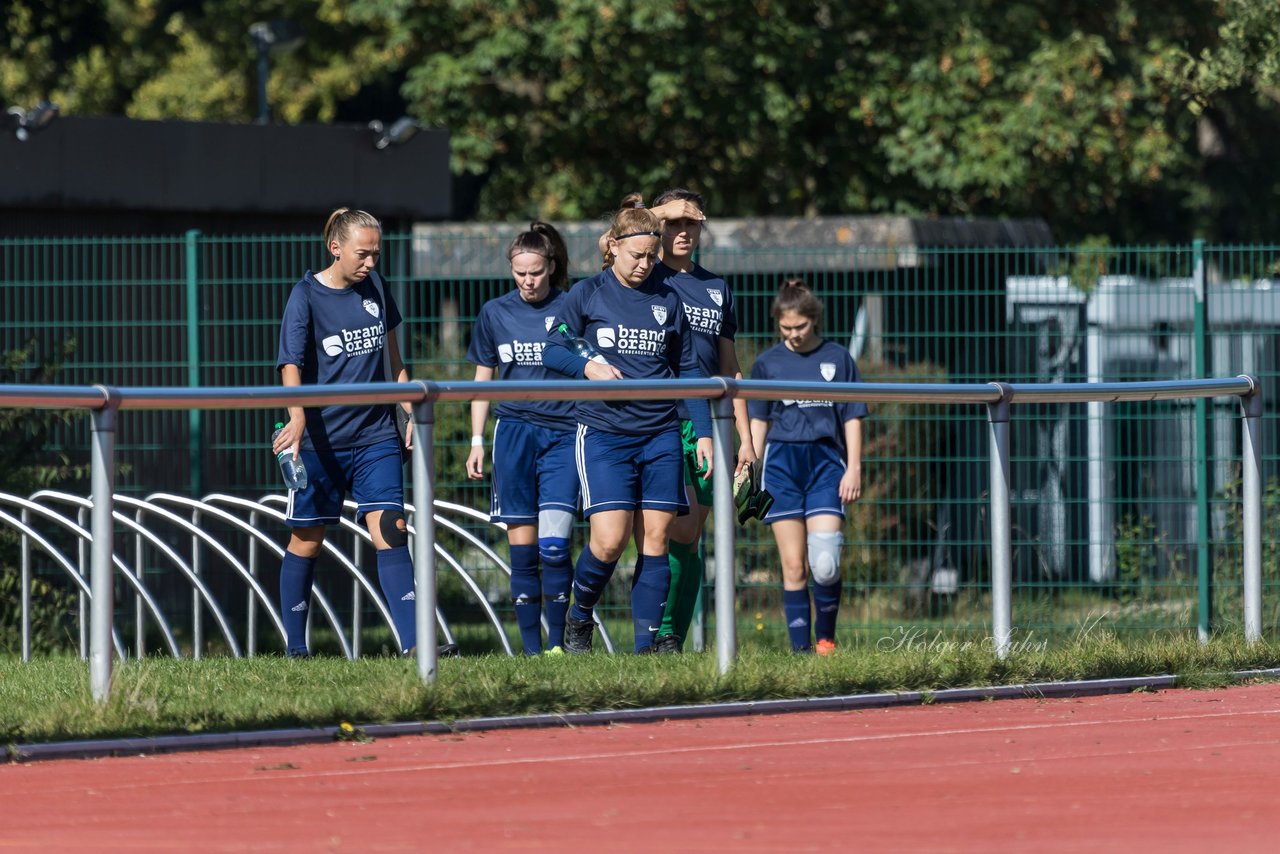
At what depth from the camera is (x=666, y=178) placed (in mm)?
25734

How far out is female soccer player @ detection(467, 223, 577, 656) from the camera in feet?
30.2

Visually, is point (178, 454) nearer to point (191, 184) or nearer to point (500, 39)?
point (191, 184)

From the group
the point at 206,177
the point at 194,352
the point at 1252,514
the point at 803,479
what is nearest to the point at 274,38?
the point at 206,177

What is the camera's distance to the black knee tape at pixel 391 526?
8.63m

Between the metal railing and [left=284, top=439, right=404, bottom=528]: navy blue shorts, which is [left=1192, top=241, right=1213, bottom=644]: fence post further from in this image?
[left=284, top=439, right=404, bottom=528]: navy blue shorts

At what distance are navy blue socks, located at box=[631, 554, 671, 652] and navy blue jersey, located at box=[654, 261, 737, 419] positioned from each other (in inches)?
26.9

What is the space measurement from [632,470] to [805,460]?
131 cm

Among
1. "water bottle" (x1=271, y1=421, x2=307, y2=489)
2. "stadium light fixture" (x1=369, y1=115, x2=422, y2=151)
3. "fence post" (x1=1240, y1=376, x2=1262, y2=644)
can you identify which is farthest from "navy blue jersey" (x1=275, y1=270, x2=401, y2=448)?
"stadium light fixture" (x1=369, y1=115, x2=422, y2=151)

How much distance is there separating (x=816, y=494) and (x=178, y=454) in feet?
15.0

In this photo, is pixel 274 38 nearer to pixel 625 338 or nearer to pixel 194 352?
pixel 194 352

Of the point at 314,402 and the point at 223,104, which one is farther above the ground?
the point at 223,104

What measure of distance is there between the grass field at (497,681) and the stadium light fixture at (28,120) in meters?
5.77

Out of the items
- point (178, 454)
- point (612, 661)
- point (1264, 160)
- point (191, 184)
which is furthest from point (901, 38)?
point (612, 661)

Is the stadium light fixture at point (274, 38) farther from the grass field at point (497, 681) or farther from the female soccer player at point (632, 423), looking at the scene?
the grass field at point (497, 681)
